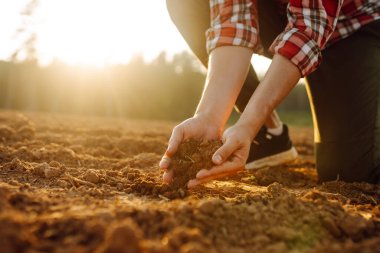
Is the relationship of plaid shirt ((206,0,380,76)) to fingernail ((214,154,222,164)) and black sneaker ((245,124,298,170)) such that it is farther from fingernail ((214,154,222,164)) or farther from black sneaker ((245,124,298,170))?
black sneaker ((245,124,298,170))

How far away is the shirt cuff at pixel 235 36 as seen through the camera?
2312 millimetres

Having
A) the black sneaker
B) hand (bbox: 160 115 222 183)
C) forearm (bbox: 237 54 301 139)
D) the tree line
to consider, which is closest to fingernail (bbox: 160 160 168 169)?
hand (bbox: 160 115 222 183)

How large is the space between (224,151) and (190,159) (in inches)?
7.4

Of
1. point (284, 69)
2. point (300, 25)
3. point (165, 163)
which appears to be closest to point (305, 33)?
point (300, 25)

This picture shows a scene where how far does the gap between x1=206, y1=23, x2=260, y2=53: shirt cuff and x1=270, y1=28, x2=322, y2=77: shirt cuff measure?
27 centimetres

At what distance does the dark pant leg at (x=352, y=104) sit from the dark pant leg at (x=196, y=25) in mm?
476

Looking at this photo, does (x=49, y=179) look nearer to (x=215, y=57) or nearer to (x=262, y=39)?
(x=215, y=57)

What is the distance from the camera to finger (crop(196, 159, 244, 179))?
1862 mm

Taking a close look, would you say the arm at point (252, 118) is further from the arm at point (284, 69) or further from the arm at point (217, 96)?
the arm at point (217, 96)

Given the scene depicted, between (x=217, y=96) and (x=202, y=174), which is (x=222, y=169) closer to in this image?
(x=202, y=174)

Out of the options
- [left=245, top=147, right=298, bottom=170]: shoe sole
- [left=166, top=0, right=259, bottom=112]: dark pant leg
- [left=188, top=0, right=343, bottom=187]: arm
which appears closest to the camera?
[left=188, top=0, right=343, bottom=187]: arm

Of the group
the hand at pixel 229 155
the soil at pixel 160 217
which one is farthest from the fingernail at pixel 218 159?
the soil at pixel 160 217

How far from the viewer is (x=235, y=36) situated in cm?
231

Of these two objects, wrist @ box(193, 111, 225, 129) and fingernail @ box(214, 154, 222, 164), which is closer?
fingernail @ box(214, 154, 222, 164)
